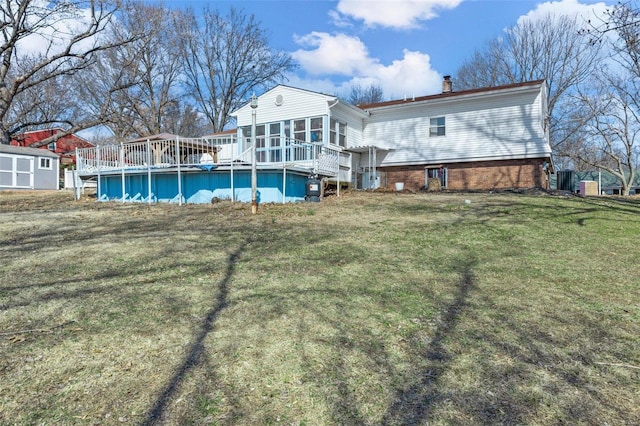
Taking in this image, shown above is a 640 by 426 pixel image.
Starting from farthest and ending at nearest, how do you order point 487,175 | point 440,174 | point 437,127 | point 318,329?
point 440,174, point 437,127, point 487,175, point 318,329

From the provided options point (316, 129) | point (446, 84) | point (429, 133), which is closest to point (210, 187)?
point (316, 129)

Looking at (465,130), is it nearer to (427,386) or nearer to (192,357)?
(427,386)

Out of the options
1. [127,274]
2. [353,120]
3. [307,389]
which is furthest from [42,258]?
[353,120]

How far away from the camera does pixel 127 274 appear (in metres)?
4.80

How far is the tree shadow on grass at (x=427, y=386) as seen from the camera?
7.58 feet

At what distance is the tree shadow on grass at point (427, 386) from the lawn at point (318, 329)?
12 millimetres

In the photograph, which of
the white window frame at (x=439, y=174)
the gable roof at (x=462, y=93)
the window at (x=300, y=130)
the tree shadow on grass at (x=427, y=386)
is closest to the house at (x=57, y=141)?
the window at (x=300, y=130)

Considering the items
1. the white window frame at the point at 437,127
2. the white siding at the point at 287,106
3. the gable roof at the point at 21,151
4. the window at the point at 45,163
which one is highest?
the white siding at the point at 287,106

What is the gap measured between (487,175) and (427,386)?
54.7 ft

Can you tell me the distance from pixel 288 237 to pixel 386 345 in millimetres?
4087

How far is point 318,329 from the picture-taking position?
342cm

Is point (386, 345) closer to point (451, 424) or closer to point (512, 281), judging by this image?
point (451, 424)

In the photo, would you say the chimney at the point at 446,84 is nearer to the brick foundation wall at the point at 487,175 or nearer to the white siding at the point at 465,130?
the white siding at the point at 465,130

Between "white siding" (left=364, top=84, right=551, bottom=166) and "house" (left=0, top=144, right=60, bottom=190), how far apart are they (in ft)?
63.0
